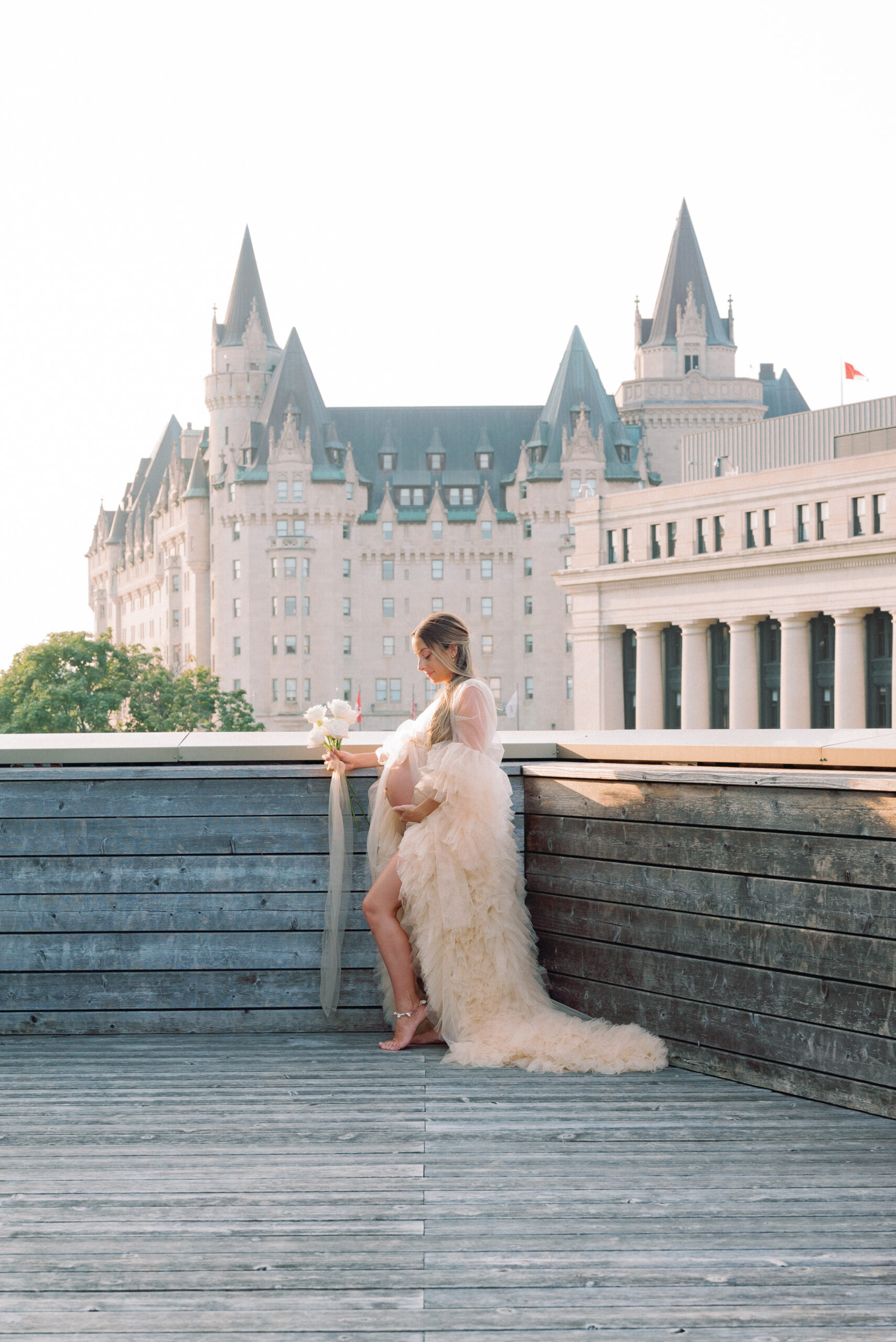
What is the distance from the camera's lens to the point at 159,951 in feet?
19.7

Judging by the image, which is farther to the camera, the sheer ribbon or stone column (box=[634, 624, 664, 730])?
stone column (box=[634, 624, 664, 730])

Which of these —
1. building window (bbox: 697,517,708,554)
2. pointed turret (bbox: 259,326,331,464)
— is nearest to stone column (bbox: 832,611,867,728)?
building window (bbox: 697,517,708,554)

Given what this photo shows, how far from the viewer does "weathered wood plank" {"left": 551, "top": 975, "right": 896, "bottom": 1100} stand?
460 centimetres

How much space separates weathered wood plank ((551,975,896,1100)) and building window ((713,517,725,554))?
211 feet

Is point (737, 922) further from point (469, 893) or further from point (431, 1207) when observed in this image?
point (431, 1207)

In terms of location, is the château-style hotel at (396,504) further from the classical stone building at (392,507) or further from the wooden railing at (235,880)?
the wooden railing at (235,880)

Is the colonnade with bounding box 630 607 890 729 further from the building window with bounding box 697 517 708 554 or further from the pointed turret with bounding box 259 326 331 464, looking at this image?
the pointed turret with bounding box 259 326 331 464

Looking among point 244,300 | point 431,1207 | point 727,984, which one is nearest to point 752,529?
point 244,300

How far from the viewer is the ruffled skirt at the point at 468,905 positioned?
5.71m

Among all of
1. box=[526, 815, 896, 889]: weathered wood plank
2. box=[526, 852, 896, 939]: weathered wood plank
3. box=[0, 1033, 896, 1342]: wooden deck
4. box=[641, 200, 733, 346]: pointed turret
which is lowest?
box=[0, 1033, 896, 1342]: wooden deck

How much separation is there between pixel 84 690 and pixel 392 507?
44907 millimetres

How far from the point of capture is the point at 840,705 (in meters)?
62.2

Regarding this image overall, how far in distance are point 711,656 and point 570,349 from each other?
44.9m

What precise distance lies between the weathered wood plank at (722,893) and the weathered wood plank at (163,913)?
1.07 m
